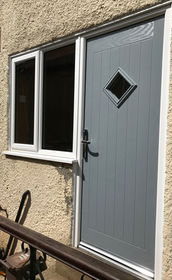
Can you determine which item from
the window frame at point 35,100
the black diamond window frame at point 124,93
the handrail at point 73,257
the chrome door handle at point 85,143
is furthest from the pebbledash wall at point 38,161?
the handrail at point 73,257

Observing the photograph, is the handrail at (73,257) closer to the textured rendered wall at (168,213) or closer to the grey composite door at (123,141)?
the textured rendered wall at (168,213)

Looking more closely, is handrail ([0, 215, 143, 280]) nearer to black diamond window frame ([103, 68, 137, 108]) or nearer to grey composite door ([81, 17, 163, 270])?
grey composite door ([81, 17, 163, 270])

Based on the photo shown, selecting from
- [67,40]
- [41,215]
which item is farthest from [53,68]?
[41,215]

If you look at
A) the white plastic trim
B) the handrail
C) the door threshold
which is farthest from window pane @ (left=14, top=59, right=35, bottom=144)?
the handrail

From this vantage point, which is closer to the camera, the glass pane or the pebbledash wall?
the pebbledash wall

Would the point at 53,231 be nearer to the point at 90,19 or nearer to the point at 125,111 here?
the point at 125,111

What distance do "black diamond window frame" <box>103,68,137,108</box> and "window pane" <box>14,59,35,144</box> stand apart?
4.14 feet

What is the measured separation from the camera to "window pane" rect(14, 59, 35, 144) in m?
3.34

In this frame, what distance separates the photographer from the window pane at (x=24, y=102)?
3.34m

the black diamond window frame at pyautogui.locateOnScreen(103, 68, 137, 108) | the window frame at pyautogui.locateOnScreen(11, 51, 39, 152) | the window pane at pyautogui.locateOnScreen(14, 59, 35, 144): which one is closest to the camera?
the black diamond window frame at pyautogui.locateOnScreen(103, 68, 137, 108)

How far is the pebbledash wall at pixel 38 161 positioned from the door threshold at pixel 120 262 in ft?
0.60

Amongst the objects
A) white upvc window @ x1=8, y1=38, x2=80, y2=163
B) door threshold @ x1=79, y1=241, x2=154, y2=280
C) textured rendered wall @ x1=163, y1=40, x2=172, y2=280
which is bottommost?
door threshold @ x1=79, y1=241, x2=154, y2=280

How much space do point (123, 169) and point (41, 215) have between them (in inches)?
51.0

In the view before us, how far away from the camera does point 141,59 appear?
7.27 feet
